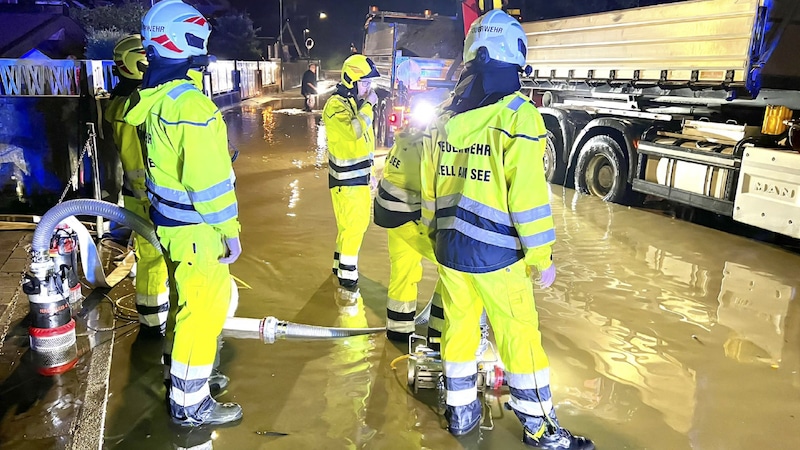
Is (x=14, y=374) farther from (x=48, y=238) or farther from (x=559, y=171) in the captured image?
(x=559, y=171)

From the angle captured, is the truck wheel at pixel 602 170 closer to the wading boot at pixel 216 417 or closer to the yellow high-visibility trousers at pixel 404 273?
the yellow high-visibility trousers at pixel 404 273

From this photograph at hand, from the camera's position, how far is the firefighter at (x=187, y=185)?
279cm

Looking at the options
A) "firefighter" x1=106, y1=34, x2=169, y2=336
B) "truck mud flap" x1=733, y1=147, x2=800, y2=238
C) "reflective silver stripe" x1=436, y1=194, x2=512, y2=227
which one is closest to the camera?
"reflective silver stripe" x1=436, y1=194, x2=512, y2=227

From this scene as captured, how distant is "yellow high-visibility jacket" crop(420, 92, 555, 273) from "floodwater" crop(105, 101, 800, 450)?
1035 mm

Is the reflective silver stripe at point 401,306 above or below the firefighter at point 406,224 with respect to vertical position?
below

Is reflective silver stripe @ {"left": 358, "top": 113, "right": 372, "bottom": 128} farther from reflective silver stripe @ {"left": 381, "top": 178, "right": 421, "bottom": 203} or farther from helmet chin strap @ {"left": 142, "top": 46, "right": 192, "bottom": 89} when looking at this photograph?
helmet chin strap @ {"left": 142, "top": 46, "right": 192, "bottom": 89}

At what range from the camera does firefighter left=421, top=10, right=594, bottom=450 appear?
9.02 feet

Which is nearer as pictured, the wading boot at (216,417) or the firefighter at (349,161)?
the wading boot at (216,417)

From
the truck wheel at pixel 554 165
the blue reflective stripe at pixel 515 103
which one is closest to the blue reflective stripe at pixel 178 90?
the blue reflective stripe at pixel 515 103

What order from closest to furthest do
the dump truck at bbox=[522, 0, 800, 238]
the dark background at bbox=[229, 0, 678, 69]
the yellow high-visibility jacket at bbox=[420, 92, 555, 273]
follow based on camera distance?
the yellow high-visibility jacket at bbox=[420, 92, 555, 273] → the dump truck at bbox=[522, 0, 800, 238] → the dark background at bbox=[229, 0, 678, 69]

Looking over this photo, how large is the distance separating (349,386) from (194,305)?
1.14 metres

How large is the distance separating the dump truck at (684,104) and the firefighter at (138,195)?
19.4 ft

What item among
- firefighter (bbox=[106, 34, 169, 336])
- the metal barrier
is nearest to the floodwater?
Result: firefighter (bbox=[106, 34, 169, 336])

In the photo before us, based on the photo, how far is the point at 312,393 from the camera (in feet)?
11.6
